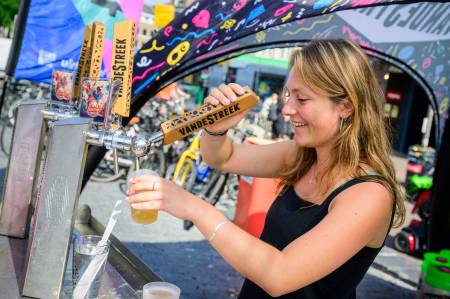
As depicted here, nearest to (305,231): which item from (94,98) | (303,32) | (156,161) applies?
(94,98)

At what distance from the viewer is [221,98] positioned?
4.69 ft

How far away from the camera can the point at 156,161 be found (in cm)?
825

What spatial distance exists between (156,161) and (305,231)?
6764 millimetres

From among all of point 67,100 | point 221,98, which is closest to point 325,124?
point 221,98

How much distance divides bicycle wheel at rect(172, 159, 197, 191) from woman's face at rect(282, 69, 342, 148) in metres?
5.79

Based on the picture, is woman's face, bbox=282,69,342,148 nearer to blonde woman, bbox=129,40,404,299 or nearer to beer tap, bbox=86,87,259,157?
blonde woman, bbox=129,40,404,299

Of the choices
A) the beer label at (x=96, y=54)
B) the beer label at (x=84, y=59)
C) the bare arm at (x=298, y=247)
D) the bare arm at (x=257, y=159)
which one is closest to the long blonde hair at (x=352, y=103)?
the bare arm at (x=298, y=247)

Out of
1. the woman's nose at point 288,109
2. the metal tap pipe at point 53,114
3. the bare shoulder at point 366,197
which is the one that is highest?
the woman's nose at point 288,109

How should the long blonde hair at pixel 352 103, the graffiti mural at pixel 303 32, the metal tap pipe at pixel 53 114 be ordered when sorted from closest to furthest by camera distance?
the long blonde hair at pixel 352 103 < the metal tap pipe at pixel 53 114 < the graffiti mural at pixel 303 32

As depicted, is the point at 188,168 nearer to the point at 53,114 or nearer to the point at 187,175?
the point at 187,175

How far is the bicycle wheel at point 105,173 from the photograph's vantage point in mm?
7996

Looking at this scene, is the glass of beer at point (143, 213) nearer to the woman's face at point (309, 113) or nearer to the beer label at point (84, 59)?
the woman's face at point (309, 113)

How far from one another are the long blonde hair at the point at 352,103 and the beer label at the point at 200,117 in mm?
246

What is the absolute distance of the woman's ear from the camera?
5.22 ft
